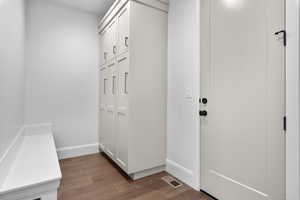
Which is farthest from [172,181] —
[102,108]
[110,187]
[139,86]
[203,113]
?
[102,108]

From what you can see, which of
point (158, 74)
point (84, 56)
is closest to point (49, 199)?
point (158, 74)

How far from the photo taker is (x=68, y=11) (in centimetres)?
273

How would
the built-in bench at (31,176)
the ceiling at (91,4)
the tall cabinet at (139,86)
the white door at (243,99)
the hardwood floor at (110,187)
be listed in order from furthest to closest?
A: the ceiling at (91,4), the tall cabinet at (139,86), the hardwood floor at (110,187), the white door at (243,99), the built-in bench at (31,176)

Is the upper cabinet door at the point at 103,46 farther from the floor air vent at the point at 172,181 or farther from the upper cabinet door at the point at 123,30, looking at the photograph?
the floor air vent at the point at 172,181

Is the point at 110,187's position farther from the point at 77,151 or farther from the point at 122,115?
the point at 77,151

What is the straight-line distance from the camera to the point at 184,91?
1950mm

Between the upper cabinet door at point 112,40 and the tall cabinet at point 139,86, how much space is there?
16 millimetres

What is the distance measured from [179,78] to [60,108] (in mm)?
2158

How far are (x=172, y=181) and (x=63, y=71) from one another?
8.36ft

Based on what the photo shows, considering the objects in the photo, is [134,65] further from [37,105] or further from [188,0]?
[37,105]

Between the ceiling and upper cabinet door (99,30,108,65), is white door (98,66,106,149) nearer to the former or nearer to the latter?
upper cabinet door (99,30,108,65)

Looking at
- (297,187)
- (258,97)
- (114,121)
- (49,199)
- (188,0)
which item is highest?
(188,0)

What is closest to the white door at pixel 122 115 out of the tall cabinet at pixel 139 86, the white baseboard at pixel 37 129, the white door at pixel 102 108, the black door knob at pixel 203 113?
the tall cabinet at pixel 139 86

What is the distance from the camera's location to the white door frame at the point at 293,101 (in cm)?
102
